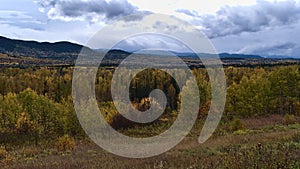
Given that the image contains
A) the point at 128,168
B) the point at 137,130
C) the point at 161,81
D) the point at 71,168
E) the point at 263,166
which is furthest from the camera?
Result: the point at 161,81

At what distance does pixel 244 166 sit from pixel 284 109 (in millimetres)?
44572

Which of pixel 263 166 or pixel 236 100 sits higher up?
pixel 263 166

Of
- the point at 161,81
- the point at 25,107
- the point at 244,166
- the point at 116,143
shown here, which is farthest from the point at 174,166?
the point at 161,81

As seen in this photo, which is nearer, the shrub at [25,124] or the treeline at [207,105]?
the shrub at [25,124]

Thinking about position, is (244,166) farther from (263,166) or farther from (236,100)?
(236,100)

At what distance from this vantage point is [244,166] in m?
6.07

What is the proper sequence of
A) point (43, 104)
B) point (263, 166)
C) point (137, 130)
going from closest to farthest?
point (263, 166) < point (137, 130) < point (43, 104)

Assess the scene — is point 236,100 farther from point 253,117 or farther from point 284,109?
point 284,109

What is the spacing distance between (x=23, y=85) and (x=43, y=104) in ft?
118

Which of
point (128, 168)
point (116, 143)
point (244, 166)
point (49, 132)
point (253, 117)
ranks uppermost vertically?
point (244, 166)

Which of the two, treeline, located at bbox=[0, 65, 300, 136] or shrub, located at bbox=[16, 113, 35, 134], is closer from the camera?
shrub, located at bbox=[16, 113, 35, 134]

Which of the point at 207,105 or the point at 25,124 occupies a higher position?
the point at 207,105

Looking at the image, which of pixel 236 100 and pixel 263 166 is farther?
pixel 236 100

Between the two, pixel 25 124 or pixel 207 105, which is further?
pixel 25 124
